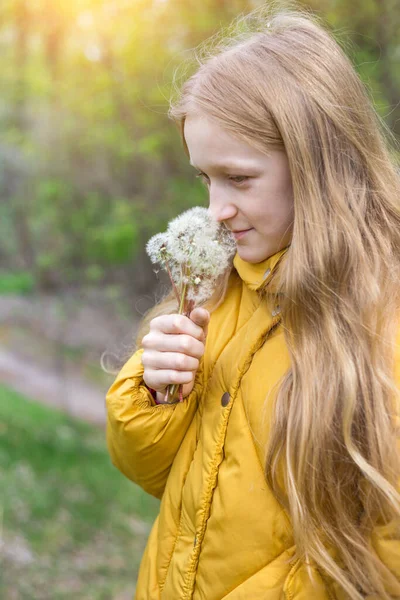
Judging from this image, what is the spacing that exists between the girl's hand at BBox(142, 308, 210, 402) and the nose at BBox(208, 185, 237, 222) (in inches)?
10.8

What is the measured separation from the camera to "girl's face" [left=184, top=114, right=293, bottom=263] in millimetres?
1685

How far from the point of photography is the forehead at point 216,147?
5.50 ft

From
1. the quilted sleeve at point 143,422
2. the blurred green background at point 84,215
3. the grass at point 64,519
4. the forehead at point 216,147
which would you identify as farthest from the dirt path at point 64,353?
the forehead at point 216,147

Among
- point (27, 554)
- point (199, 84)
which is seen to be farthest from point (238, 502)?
point (27, 554)

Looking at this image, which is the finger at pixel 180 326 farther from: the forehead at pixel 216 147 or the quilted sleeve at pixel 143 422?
the forehead at pixel 216 147

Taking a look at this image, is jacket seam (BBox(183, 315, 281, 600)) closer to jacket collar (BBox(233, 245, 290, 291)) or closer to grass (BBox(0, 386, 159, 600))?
jacket collar (BBox(233, 245, 290, 291))

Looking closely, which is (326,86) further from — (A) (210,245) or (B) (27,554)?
(B) (27,554)

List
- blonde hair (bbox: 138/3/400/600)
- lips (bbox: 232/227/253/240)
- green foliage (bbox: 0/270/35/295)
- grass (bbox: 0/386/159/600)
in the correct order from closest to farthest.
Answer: blonde hair (bbox: 138/3/400/600), lips (bbox: 232/227/253/240), grass (bbox: 0/386/159/600), green foliage (bbox: 0/270/35/295)

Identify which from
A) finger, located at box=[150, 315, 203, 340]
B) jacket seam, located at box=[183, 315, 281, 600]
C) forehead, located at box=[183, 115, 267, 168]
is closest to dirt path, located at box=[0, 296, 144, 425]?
jacket seam, located at box=[183, 315, 281, 600]

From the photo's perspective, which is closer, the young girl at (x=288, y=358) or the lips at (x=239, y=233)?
the young girl at (x=288, y=358)

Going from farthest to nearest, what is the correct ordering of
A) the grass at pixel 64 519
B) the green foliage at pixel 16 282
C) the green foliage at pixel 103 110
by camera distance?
the green foliage at pixel 16 282 → the green foliage at pixel 103 110 → the grass at pixel 64 519

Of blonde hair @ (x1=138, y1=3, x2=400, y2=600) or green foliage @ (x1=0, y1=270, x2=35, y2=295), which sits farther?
green foliage @ (x1=0, y1=270, x2=35, y2=295)

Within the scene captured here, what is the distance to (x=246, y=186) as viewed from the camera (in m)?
1.71

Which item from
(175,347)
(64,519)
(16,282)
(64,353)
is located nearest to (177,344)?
(175,347)
